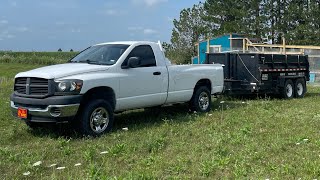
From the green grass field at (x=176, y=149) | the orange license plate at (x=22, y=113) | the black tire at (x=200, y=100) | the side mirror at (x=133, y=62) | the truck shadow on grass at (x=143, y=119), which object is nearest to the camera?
the green grass field at (x=176, y=149)

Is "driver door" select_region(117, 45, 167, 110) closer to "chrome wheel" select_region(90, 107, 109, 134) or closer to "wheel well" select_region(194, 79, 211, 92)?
"chrome wheel" select_region(90, 107, 109, 134)

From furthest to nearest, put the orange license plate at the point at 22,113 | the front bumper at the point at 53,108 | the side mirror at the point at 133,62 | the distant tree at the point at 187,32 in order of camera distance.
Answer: the distant tree at the point at 187,32, the side mirror at the point at 133,62, the orange license plate at the point at 22,113, the front bumper at the point at 53,108

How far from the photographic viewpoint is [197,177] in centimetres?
552

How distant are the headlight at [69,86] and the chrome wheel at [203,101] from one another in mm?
4057

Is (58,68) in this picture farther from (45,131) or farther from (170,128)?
(170,128)

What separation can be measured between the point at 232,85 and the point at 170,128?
19.9 ft

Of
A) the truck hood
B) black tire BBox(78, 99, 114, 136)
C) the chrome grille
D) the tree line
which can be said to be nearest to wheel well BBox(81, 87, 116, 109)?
black tire BBox(78, 99, 114, 136)

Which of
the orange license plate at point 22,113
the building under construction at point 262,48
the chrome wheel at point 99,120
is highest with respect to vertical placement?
the building under construction at point 262,48

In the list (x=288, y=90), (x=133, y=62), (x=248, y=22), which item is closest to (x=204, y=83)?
(x=133, y=62)

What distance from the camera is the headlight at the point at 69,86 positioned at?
306 inches

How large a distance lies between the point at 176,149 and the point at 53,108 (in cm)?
235

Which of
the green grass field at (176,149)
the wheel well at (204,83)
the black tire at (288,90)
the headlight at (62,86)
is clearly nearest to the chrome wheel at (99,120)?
the green grass field at (176,149)

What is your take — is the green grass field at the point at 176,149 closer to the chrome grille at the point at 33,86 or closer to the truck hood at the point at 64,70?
the chrome grille at the point at 33,86

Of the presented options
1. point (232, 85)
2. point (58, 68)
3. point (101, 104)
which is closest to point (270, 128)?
point (101, 104)
